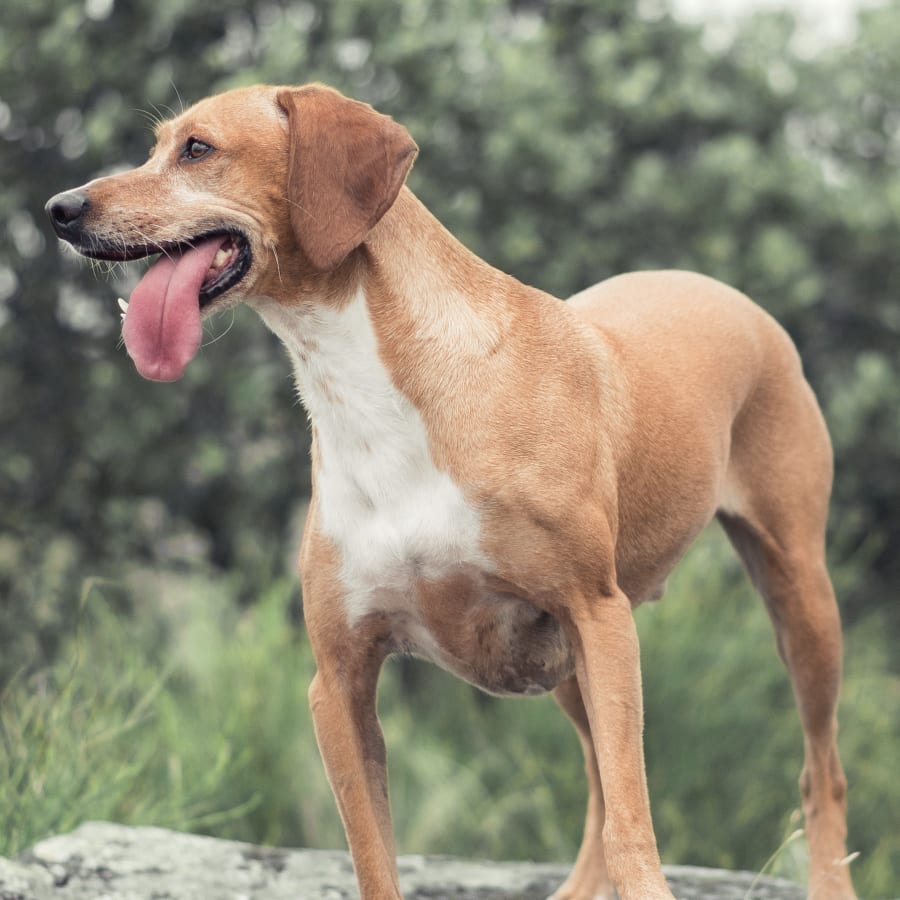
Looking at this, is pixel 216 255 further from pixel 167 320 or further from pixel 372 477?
pixel 372 477

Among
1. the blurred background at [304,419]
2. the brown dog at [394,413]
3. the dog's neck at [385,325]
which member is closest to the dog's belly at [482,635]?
the brown dog at [394,413]

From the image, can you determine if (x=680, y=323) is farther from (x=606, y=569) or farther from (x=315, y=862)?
(x=315, y=862)

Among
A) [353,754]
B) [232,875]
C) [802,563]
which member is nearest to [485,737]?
[232,875]

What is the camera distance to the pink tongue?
12.1 feet

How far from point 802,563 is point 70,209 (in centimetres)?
255

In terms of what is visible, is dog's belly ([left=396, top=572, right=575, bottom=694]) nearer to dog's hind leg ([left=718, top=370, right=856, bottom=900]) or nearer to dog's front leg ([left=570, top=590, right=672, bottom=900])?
dog's front leg ([left=570, top=590, right=672, bottom=900])

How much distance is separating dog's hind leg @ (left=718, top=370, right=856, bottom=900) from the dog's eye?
6.65 ft

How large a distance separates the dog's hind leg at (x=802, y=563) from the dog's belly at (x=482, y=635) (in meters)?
1.08

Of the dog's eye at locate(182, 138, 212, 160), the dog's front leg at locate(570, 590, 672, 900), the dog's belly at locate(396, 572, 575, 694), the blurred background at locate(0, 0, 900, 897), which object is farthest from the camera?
the blurred background at locate(0, 0, 900, 897)

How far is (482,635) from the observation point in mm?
3992

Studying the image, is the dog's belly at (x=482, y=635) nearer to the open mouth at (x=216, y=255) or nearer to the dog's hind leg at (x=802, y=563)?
the open mouth at (x=216, y=255)

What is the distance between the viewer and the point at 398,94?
8.79 meters

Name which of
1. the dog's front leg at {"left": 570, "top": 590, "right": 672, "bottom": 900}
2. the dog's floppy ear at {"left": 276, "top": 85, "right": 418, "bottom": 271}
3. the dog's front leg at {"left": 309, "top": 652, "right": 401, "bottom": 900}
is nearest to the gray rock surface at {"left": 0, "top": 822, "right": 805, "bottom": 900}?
the dog's front leg at {"left": 309, "top": 652, "right": 401, "bottom": 900}

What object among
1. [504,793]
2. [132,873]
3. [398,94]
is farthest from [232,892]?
[398,94]
